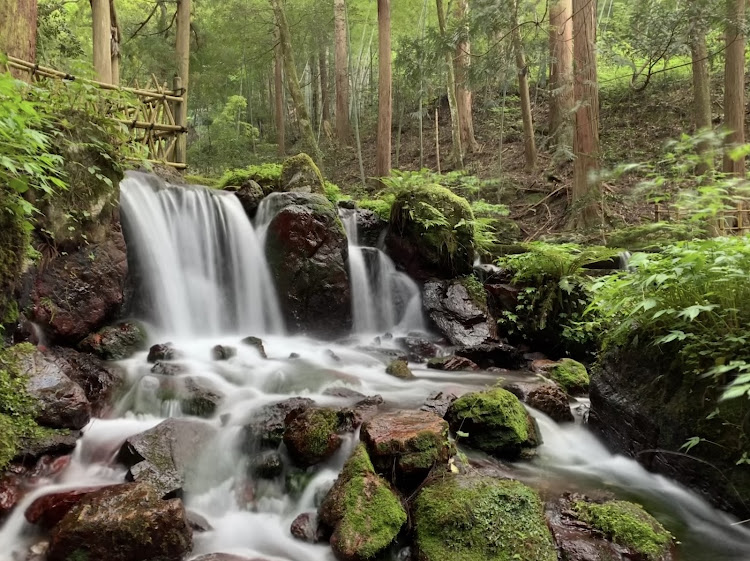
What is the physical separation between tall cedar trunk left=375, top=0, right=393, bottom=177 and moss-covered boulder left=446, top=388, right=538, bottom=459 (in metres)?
Result: 9.77

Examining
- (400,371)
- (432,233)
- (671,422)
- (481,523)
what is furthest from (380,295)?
(481,523)

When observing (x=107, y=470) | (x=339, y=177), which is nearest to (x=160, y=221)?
(x=107, y=470)

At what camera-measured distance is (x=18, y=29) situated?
→ 6.05m

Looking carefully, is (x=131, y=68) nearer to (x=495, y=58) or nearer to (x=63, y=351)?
(x=495, y=58)

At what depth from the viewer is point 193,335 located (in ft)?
24.1

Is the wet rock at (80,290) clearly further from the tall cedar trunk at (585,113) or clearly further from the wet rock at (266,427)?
the tall cedar trunk at (585,113)

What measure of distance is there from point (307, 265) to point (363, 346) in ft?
5.80

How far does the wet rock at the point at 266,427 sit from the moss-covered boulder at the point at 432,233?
549 centimetres

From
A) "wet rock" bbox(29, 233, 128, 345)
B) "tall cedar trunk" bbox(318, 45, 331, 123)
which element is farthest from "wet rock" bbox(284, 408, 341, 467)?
"tall cedar trunk" bbox(318, 45, 331, 123)

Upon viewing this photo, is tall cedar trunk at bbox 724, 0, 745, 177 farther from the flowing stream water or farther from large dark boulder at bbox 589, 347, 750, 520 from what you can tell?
large dark boulder at bbox 589, 347, 750, 520

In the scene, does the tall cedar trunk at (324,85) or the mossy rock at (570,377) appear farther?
the tall cedar trunk at (324,85)

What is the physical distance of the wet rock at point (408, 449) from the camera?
136 inches

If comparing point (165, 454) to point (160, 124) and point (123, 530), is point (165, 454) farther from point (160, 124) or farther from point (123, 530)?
point (160, 124)

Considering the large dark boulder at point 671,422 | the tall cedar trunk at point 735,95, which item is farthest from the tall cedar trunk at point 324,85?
the large dark boulder at point 671,422
